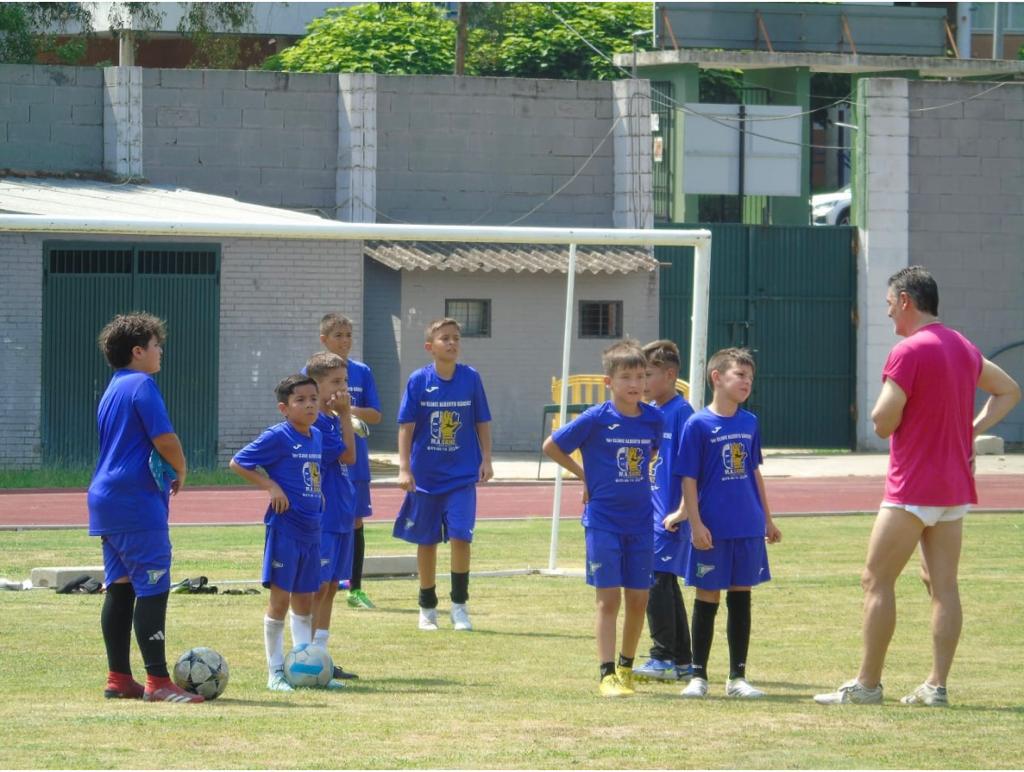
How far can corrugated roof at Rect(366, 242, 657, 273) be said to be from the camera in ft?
88.5

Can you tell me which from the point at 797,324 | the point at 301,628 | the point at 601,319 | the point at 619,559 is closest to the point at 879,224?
the point at 797,324

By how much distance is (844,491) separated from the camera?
22.5m

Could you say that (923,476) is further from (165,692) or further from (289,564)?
(165,692)

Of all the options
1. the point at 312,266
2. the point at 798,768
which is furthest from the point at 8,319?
the point at 798,768

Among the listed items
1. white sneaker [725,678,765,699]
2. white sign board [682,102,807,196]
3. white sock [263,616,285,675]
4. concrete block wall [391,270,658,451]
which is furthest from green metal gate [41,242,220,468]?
white sneaker [725,678,765,699]

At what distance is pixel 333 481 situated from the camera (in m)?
9.54

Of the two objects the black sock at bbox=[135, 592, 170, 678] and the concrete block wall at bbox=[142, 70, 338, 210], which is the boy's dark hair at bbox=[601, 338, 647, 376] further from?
the concrete block wall at bbox=[142, 70, 338, 210]

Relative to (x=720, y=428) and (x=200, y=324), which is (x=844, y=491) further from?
(x=720, y=428)

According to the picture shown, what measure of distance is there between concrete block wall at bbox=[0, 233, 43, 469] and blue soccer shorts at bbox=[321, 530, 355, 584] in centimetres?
1402

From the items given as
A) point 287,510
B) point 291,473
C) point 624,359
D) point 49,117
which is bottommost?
point 287,510

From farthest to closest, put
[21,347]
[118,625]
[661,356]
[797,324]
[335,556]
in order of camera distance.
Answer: [797,324]
[21,347]
[335,556]
[661,356]
[118,625]

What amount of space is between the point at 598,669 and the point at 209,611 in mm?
3322

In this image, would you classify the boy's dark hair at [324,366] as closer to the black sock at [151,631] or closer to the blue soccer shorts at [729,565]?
the black sock at [151,631]

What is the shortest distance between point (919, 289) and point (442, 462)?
4072 millimetres
